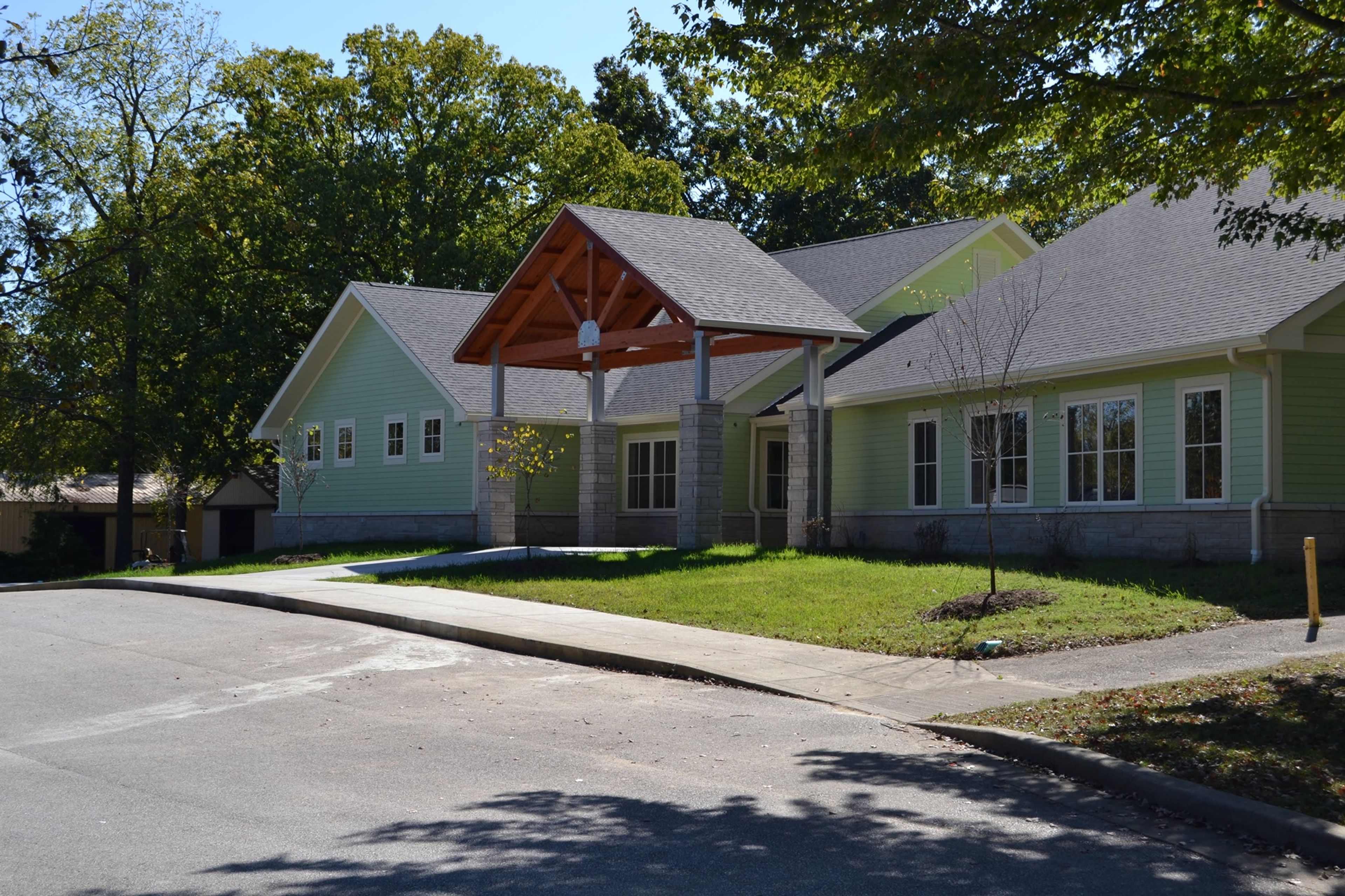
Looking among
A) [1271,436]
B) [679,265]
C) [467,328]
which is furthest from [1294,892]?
[467,328]

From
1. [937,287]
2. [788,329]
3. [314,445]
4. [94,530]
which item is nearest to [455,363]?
[314,445]

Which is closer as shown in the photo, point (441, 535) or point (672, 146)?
point (441, 535)

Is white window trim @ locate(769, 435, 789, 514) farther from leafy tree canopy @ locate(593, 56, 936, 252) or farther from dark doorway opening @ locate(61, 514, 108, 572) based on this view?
dark doorway opening @ locate(61, 514, 108, 572)

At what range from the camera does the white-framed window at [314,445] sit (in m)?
35.8

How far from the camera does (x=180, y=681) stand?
39.8ft

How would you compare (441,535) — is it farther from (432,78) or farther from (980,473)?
(432,78)

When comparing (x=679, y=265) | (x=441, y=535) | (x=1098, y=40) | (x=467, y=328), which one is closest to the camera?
(x=1098, y=40)

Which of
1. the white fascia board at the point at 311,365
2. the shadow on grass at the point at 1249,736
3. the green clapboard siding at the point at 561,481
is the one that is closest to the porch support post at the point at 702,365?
the green clapboard siding at the point at 561,481

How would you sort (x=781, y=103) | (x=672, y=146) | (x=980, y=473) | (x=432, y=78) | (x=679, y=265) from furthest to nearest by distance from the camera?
(x=672, y=146) → (x=432, y=78) → (x=679, y=265) → (x=980, y=473) → (x=781, y=103)

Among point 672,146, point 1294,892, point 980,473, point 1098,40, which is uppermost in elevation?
point 672,146

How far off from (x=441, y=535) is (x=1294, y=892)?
26334 millimetres

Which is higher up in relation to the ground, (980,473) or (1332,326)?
(1332,326)

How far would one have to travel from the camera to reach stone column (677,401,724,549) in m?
24.3

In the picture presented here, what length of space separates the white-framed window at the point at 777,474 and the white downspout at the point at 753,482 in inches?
12.3
